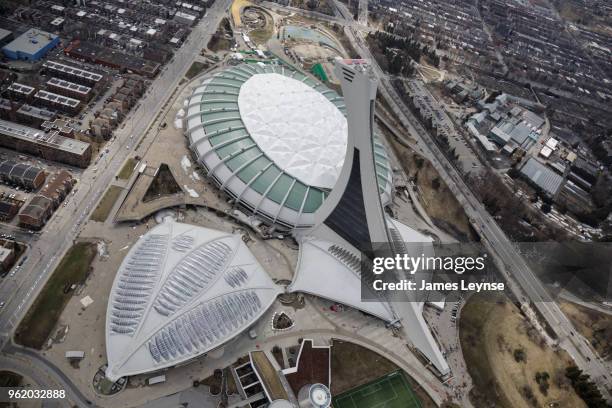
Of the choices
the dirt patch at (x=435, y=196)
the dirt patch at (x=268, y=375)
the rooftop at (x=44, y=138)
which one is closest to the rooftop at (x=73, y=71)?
the rooftop at (x=44, y=138)

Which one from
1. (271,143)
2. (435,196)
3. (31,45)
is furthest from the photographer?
(31,45)

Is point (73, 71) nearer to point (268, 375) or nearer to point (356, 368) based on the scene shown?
point (268, 375)

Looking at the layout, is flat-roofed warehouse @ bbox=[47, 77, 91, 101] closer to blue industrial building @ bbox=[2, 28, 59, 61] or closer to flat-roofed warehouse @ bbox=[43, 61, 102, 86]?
flat-roofed warehouse @ bbox=[43, 61, 102, 86]

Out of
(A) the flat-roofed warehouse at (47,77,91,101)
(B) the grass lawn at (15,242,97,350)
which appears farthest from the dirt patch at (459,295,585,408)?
(A) the flat-roofed warehouse at (47,77,91,101)

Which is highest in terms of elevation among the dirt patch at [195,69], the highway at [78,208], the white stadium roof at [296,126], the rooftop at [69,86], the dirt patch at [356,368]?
the white stadium roof at [296,126]

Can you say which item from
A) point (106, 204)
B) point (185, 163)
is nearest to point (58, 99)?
point (106, 204)

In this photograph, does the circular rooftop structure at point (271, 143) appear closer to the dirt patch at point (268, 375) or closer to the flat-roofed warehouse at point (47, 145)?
the flat-roofed warehouse at point (47, 145)
